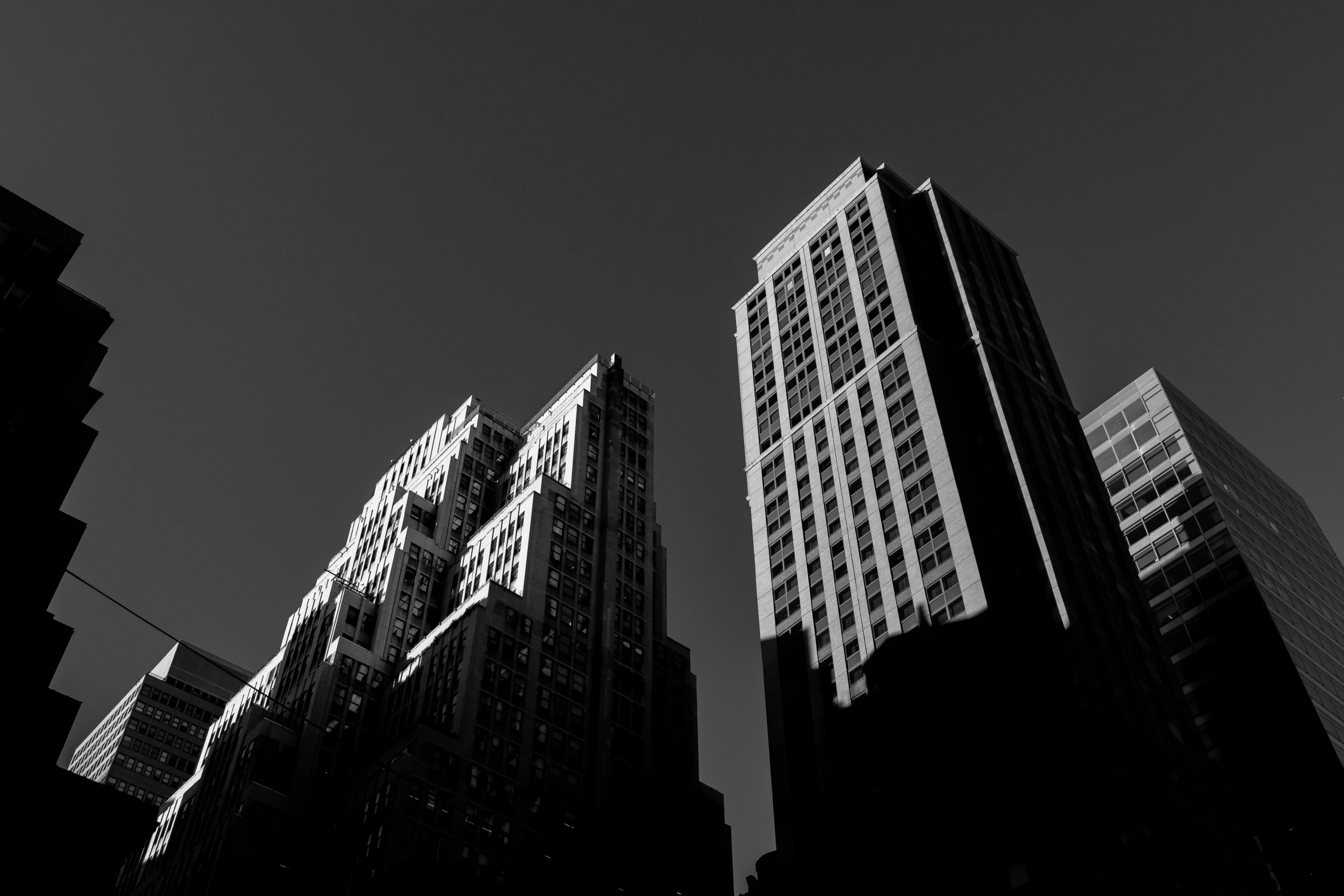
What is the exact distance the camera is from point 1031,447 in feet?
354

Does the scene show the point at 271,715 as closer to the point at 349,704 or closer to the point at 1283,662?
the point at 349,704

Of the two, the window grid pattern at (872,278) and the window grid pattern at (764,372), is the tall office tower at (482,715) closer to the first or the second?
the window grid pattern at (764,372)

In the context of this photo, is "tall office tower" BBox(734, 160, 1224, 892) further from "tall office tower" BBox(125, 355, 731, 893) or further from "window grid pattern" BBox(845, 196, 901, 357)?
"tall office tower" BBox(125, 355, 731, 893)

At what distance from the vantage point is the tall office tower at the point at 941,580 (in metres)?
81.2

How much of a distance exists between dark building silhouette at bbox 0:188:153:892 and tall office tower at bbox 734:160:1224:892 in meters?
48.3

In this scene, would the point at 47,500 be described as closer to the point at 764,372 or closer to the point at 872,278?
the point at 764,372

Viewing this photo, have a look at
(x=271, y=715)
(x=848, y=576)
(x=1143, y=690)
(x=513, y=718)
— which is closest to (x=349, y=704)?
(x=271, y=715)

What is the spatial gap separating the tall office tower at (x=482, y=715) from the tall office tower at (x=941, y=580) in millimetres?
28311

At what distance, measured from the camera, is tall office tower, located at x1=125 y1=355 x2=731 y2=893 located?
370ft

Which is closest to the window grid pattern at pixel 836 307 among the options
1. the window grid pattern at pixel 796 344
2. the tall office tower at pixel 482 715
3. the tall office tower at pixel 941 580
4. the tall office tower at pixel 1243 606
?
the tall office tower at pixel 941 580

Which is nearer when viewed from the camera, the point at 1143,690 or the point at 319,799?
the point at 1143,690

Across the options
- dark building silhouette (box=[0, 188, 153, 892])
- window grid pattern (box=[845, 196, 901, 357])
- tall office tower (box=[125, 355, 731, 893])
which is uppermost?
window grid pattern (box=[845, 196, 901, 357])

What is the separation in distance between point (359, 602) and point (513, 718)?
34.2 meters

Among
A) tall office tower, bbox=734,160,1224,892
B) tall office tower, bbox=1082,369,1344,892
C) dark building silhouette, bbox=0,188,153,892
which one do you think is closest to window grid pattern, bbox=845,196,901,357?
tall office tower, bbox=734,160,1224,892
